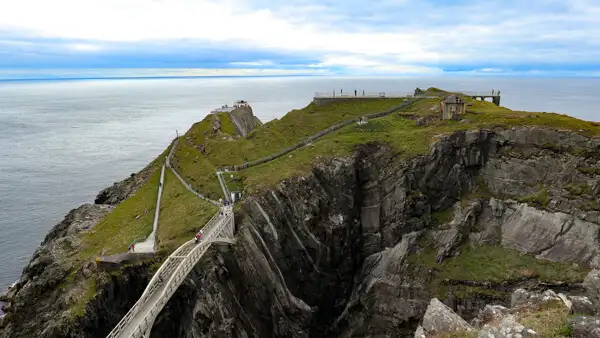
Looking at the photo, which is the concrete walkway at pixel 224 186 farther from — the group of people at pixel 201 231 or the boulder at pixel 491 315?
the boulder at pixel 491 315

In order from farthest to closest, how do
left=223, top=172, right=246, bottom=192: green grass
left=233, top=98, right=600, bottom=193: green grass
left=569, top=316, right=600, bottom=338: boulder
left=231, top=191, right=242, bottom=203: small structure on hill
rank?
left=233, top=98, right=600, bottom=193: green grass, left=223, top=172, right=246, bottom=192: green grass, left=231, top=191, right=242, bottom=203: small structure on hill, left=569, top=316, right=600, bottom=338: boulder

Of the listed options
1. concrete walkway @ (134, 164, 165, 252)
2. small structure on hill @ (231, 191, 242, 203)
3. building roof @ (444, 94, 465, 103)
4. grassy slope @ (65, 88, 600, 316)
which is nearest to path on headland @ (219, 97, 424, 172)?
grassy slope @ (65, 88, 600, 316)

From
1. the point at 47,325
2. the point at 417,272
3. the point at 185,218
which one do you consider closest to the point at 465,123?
the point at 417,272

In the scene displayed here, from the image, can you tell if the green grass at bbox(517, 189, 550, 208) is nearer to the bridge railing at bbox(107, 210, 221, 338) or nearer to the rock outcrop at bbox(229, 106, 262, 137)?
the bridge railing at bbox(107, 210, 221, 338)

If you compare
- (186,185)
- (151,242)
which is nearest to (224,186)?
(186,185)

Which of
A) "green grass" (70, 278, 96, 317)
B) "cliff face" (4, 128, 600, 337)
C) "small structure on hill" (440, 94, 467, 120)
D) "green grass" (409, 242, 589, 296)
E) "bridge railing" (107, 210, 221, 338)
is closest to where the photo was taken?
"bridge railing" (107, 210, 221, 338)

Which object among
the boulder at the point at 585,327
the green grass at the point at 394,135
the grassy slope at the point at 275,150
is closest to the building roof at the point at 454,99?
the grassy slope at the point at 275,150
